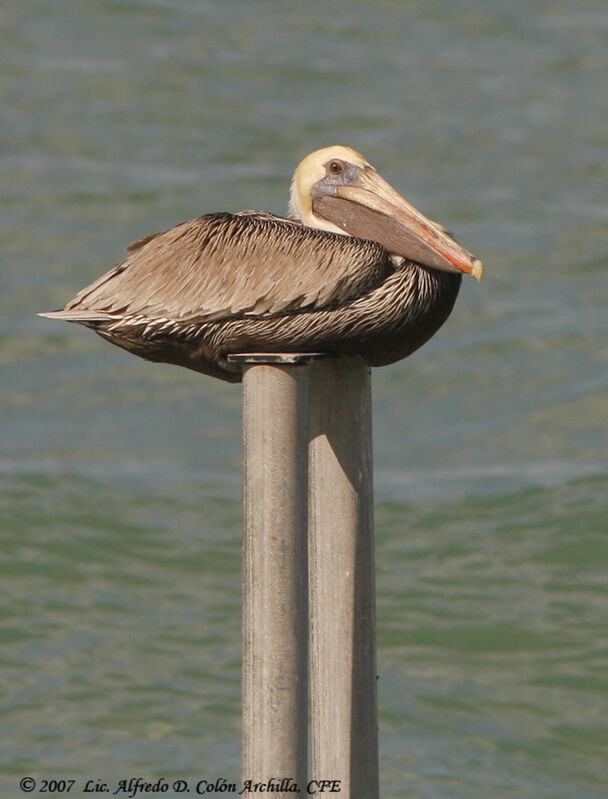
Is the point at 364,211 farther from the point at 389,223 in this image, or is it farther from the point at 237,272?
the point at 237,272

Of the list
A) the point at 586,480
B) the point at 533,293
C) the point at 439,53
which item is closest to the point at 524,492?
the point at 586,480

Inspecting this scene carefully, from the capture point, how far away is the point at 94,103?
16625mm

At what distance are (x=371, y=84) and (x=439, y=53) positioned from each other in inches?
46.4

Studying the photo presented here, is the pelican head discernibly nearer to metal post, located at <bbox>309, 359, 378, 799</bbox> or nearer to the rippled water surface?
metal post, located at <bbox>309, 359, 378, 799</bbox>

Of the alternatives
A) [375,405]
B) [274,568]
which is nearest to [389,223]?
[274,568]

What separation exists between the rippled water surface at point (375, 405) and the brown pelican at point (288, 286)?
3.86 meters

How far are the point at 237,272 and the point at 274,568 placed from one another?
734 millimetres

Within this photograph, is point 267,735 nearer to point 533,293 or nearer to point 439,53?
point 533,293

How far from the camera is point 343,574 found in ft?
12.3

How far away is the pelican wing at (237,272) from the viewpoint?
3.57 m

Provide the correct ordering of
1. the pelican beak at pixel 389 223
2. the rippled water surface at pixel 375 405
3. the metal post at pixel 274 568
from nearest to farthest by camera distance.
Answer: the metal post at pixel 274 568
the pelican beak at pixel 389 223
the rippled water surface at pixel 375 405

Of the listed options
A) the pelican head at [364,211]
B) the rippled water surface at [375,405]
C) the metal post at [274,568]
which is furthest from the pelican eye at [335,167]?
the rippled water surface at [375,405]

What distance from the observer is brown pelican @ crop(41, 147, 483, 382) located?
11.7ft

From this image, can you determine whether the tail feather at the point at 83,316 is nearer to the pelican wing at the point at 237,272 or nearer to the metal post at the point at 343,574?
the pelican wing at the point at 237,272
